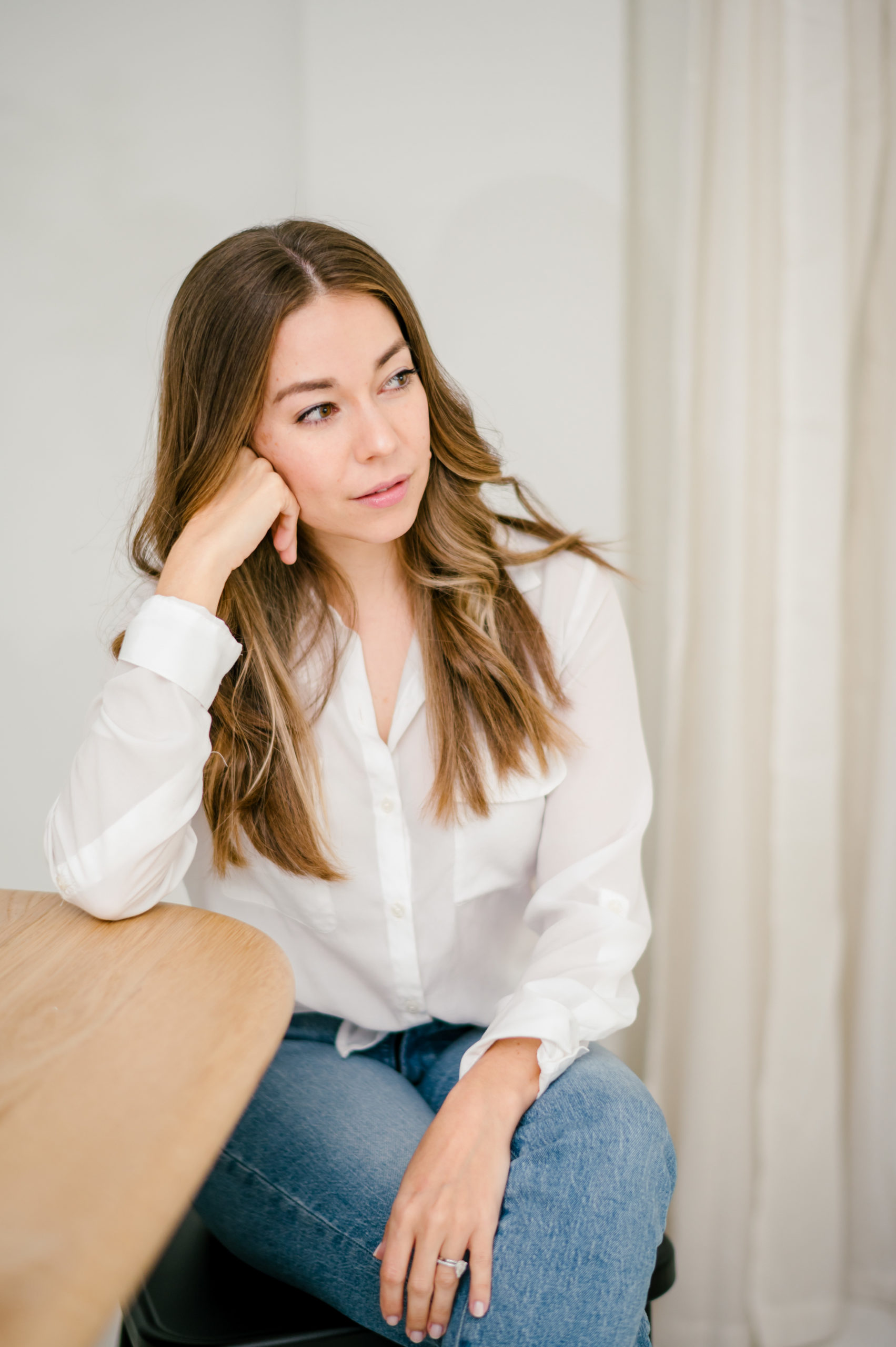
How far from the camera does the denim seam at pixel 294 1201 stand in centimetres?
86

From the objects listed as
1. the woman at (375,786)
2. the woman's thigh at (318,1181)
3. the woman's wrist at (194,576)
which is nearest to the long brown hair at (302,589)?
the woman at (375,786)

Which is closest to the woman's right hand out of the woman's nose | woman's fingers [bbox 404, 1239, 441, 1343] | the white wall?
the woman's nose

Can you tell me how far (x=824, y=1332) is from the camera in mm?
1462

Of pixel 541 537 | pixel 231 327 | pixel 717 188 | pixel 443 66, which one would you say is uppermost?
pixel 443 66

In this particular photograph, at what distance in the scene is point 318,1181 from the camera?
2.97ft

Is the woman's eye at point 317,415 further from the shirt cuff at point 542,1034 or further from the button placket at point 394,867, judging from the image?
the shirt cuff at point 542,1034

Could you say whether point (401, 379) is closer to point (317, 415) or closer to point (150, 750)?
point (317, 415)

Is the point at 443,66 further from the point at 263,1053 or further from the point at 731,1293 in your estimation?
the point at 731,1293

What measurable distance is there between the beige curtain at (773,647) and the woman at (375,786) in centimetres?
29

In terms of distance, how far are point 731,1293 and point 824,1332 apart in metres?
0.15

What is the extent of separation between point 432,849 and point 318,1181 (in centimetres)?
37

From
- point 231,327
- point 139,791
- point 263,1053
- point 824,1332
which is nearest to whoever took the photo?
point 263,1053

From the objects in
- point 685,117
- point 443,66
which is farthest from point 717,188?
point 443,66

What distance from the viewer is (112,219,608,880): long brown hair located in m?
1.06
